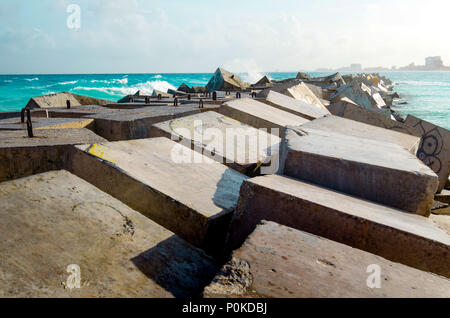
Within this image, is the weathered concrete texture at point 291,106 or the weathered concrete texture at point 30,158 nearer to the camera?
the weathered concrete texture at point 30,158

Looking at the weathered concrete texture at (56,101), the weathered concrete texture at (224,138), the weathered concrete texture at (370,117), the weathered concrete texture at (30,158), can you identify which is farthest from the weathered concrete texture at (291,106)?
the weathered concrete texture at (56,101)

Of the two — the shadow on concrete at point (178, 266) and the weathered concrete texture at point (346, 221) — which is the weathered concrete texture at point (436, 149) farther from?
the shadow on concrete at point (178, 266)

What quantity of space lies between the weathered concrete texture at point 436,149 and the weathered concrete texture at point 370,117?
0.16 metres

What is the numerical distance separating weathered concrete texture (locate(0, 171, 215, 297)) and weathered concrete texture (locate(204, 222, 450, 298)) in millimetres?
240

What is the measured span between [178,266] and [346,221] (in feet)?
2.16

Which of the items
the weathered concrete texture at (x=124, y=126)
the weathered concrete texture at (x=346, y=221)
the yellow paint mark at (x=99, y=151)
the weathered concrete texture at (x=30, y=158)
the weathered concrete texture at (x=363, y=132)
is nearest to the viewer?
the weathered concrete texture at (x=346, y=221)

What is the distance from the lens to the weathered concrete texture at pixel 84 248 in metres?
0.92

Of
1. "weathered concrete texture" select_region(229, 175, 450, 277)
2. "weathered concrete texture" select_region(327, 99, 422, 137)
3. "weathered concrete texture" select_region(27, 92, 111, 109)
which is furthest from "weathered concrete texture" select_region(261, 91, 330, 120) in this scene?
"weathered concrete texture" select_region(27, 92, 111, 109)

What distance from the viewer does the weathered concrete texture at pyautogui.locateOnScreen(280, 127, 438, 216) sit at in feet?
4.72

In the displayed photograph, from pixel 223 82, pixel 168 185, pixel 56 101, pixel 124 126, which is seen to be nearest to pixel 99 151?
pixel 168 185

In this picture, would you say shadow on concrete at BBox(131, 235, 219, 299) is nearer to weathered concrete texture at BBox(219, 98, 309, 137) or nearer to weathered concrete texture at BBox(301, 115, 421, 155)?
weathered concrete texture at BBox(301, 115, 421, 155)

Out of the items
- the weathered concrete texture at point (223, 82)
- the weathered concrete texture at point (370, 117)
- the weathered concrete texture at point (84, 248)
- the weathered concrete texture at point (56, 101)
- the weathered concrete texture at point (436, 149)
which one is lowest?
the weathered concrete texture at point (436, 149)

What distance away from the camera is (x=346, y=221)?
1174 millimetres

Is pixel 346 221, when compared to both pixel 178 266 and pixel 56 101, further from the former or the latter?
pixel 56 101
